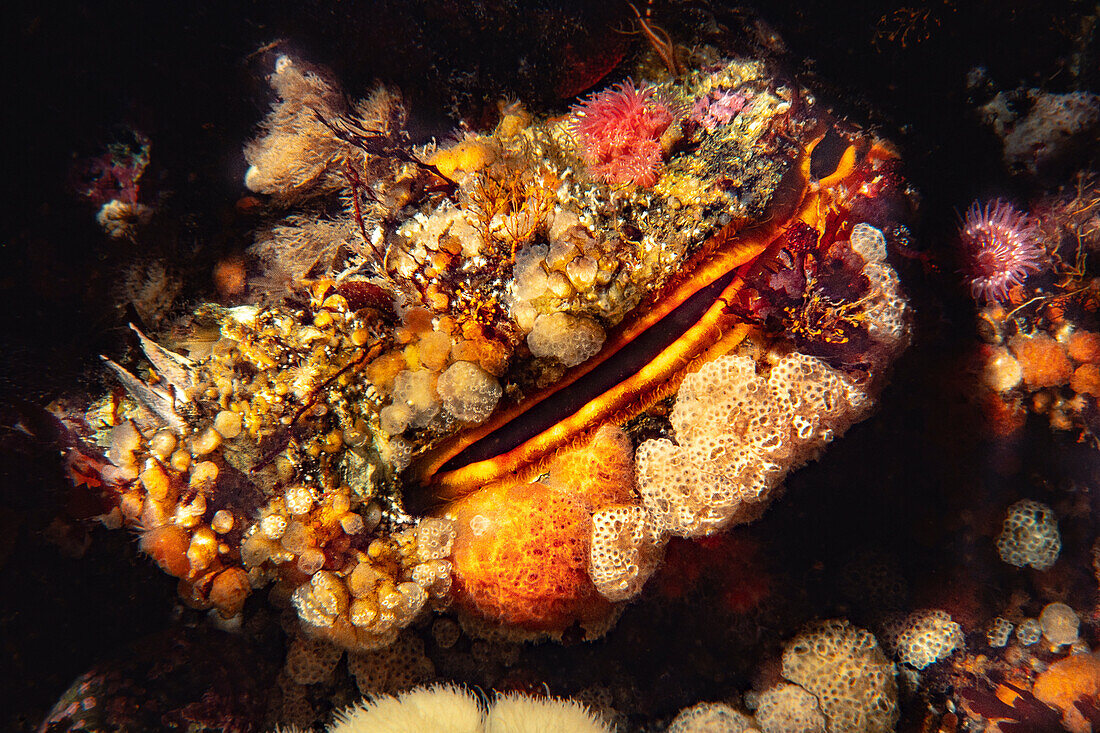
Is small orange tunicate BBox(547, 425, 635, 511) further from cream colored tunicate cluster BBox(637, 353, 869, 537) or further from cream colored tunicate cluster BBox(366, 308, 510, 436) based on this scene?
cream colored tunicate cluster BBox(366, 308, 510, 436)

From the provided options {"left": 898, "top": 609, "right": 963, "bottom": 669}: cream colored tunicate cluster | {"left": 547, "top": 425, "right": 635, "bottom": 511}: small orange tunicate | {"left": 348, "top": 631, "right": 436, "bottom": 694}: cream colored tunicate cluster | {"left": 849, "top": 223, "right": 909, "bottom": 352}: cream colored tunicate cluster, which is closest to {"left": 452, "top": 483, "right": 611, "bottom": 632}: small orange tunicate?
{"left": 547, "top": 425, "right": 635, "bottom": 511}: small orange tunicate

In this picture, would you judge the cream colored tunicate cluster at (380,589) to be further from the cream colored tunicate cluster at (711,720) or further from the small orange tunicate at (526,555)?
the cream colored tunicate cluster at (711,720)

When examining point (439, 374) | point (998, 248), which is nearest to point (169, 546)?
point (439, 374)

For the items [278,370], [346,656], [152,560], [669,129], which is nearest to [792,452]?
[669,129]

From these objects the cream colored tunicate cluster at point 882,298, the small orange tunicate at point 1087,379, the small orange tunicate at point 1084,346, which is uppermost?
the cream colored tunicate cluster at point 882,298

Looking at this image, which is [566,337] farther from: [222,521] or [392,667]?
[392,667]

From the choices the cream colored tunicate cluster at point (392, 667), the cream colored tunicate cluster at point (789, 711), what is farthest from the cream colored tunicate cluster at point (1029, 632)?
the cream colored tunicate cluster at point (392, 667)
